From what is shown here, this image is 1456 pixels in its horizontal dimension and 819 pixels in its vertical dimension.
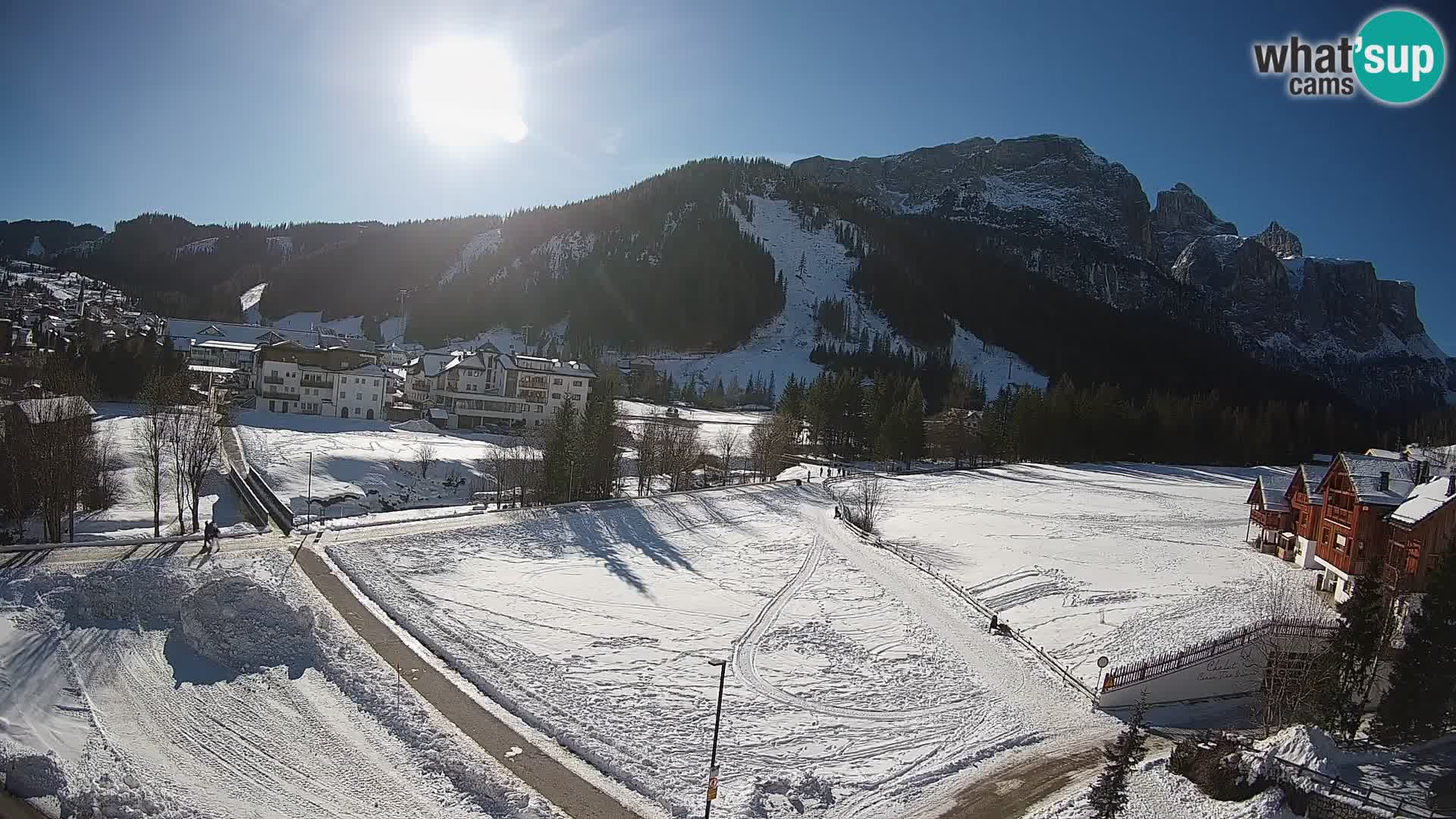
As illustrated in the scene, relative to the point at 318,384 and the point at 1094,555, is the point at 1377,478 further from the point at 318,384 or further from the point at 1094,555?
the point at 318,384

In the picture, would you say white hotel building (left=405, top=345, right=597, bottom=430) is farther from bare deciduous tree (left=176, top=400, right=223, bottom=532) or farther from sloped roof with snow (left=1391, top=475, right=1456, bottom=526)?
sloped roof with snow (left=1391, top=475, right=1456, bottom=526)

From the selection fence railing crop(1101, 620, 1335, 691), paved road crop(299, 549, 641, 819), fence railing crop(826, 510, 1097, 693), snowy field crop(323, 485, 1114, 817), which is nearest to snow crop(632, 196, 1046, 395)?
fence railing crop(826, 510, 1097, 693)

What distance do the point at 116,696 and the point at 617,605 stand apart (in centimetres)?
1615

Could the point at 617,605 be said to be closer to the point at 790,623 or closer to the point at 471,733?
the point at 790,623

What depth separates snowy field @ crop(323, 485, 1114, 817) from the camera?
19.3 meters

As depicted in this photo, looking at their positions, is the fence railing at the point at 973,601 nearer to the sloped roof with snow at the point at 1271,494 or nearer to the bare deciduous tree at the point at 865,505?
the bare deciduous tree at the point at 865,505

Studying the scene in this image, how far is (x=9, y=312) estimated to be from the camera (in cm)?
11144

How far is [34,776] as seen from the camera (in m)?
15.5

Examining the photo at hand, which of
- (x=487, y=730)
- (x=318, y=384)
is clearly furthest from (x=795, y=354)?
(x=487, y=730)

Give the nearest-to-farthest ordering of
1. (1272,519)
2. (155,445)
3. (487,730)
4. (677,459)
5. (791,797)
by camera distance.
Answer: (791,797), (487,730), (155,445), (1272,519), (677,459)

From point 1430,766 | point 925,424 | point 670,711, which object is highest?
point 925,424

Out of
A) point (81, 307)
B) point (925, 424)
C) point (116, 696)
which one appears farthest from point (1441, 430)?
point (81, 307)

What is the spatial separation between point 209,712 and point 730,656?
15.4m

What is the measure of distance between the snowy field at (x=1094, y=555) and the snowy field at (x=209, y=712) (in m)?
21.5
